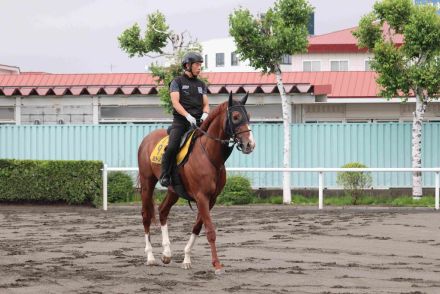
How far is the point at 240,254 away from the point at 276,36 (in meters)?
16.1

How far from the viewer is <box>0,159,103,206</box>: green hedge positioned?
27.8 meters

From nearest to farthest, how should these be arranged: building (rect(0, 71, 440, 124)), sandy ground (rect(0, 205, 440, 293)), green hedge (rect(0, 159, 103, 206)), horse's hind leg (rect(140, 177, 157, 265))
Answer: sandy ground (rect(0, 205, 440, 293)) → horse's hind leg (rect(140, 177, 157, 265)) → green hedge (rect(0, 159, 103, 206)) → building (rect(0, 71, 440, 124))

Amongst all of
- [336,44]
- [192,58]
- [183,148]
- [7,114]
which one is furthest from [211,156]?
[336,44]

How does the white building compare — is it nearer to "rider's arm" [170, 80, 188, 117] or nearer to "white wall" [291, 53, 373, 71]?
"white wall" [291, 53, 373, 71]

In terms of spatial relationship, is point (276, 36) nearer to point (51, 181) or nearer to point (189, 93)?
point (51, 181)

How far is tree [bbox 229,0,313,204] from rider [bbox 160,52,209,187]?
1603 centimetres

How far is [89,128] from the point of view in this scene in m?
32.5

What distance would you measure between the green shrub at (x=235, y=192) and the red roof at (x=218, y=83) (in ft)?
13.0

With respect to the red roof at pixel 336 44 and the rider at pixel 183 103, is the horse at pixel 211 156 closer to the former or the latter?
the rider at pixel 183 103

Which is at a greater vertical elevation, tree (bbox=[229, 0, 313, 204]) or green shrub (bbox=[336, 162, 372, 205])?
tree (bbox=[229, 0, 313, 204])

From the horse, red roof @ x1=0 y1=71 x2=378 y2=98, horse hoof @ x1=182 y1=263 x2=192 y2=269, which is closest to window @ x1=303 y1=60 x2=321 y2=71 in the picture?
red roof @ x1=0 y1=71 x2=378 y2=98

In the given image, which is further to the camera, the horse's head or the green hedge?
the green hedge

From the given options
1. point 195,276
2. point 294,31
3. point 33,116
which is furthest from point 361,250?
point 33,116

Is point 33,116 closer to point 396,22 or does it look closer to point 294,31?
point 294,31
